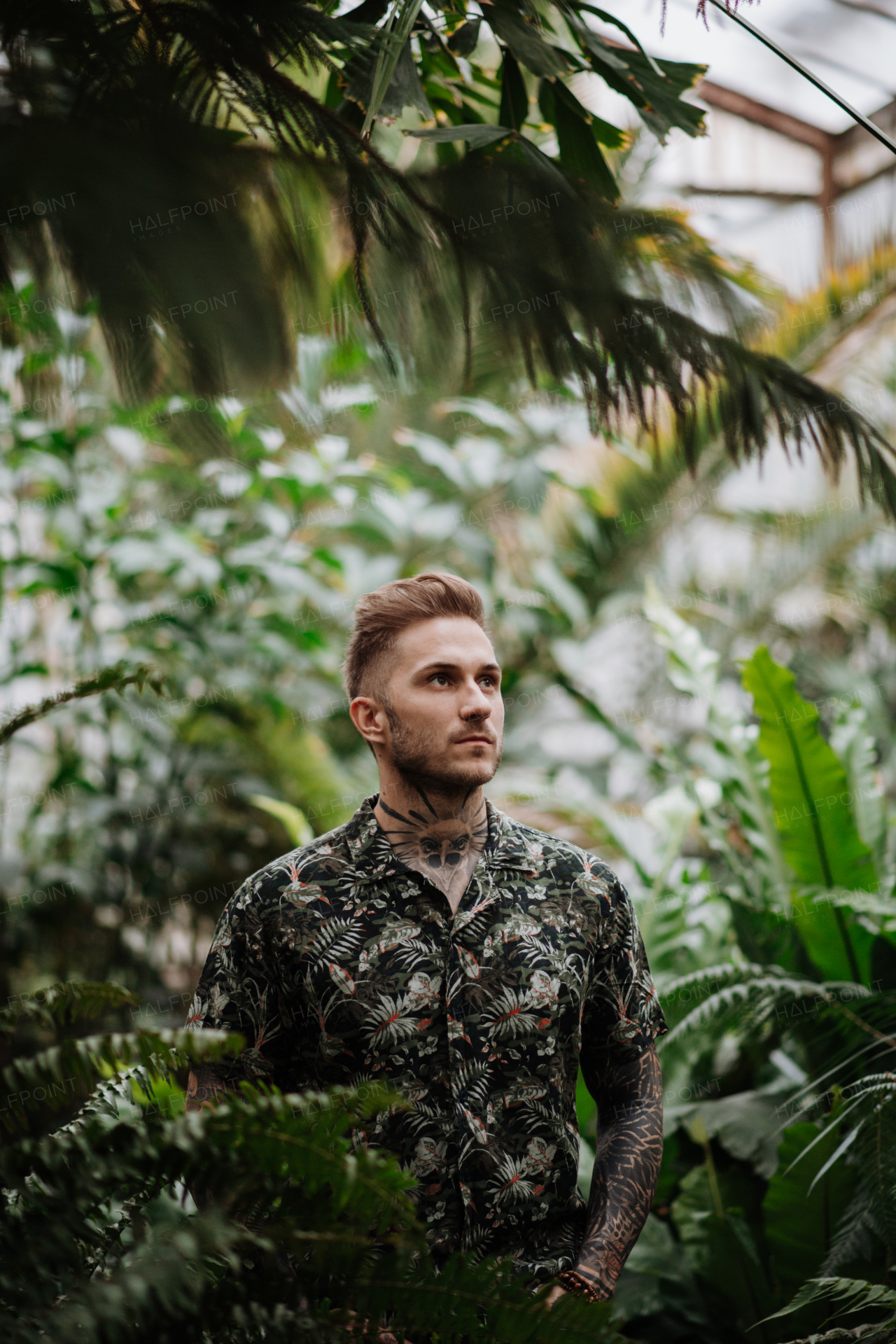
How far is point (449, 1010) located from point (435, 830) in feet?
0.75

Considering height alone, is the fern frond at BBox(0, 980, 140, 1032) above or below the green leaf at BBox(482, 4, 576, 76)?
below

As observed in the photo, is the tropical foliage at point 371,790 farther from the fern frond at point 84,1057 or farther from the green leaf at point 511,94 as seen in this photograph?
the green leaf at point 511,94

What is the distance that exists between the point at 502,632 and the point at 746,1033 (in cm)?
210

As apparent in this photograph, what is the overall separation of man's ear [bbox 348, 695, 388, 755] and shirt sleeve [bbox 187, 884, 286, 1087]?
253 millimetres

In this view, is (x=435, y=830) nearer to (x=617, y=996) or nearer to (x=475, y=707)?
(x=475, y=707)

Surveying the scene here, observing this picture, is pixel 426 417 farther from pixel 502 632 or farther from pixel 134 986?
pixel 134 986

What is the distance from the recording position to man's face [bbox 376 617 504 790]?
4.12 ft

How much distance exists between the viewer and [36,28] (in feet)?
2.83

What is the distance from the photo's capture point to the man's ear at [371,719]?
1312 mm

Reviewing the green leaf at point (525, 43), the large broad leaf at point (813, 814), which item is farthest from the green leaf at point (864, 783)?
the green leaf at point (525, 43)

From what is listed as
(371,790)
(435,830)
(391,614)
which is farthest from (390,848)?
(371,790)

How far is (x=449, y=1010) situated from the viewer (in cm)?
119

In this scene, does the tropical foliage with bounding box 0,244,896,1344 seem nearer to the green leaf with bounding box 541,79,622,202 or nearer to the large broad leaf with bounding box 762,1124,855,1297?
the large broad leaf with bounding box 762,1124,855,1297

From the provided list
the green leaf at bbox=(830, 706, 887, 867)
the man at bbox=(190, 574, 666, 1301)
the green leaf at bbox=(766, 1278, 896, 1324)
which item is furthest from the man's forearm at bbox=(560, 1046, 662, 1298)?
the green leaf at bbox=(830, 706, 887, 867)
